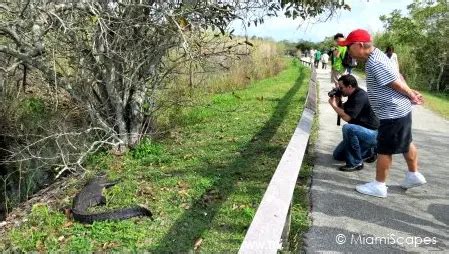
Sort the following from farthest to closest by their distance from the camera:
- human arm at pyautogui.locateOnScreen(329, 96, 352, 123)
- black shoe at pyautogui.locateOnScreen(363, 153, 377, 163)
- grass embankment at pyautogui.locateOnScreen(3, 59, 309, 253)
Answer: black shoe at pyautogui.locateOnScreen(363, 153, 377, 163) < human arm at pyautogui.locateOnScreen(329, 96, 352, 123) < grass embankment at pyautogui.locateOnScreen(3, 59, 309, 253)

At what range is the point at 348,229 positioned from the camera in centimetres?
396

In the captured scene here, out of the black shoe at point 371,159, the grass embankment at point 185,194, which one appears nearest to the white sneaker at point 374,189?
the grass embankment at point 185,194

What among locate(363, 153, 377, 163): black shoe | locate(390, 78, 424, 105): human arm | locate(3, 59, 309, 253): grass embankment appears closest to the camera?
locate(3, 59, 309, 253): grass embankment

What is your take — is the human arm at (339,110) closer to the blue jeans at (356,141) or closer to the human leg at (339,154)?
the blue jeans at (356,141)

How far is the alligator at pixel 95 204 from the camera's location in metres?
4.57

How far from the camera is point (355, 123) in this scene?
19.2 ft

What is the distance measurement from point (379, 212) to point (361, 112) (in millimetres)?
1774

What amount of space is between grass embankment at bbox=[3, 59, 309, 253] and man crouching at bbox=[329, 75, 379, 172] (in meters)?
0.99

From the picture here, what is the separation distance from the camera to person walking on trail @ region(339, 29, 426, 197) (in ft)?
15.0

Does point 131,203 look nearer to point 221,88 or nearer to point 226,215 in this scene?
point 226,215

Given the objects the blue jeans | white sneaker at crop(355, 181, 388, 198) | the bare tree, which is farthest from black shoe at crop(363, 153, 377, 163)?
the bare tree

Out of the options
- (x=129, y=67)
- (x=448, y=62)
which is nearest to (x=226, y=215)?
(x=129, y=67)

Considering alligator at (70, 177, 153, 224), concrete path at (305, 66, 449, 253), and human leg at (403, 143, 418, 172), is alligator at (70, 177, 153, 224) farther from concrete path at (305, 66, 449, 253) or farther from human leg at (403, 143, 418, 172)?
human leg at (403, 143, 418, 172)

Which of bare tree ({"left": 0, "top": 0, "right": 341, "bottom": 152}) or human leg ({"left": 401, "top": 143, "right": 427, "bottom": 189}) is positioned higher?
A: bare tree ({"left": 0, "top": 0, "right": 341, "bottom": 152})
